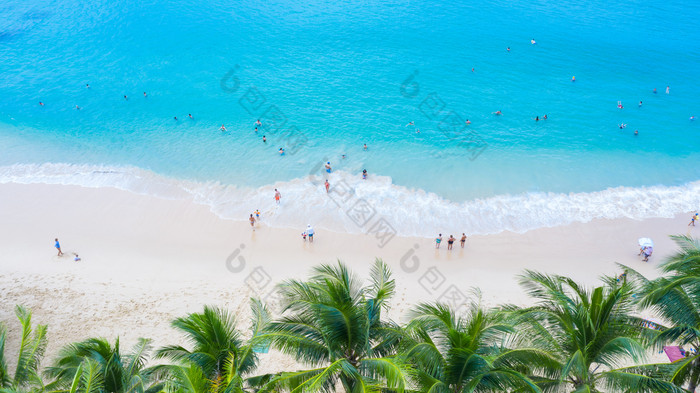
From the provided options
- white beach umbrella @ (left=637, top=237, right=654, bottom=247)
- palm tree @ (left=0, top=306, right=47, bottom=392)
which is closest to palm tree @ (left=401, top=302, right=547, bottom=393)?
palm tree @ (left=0, top=306, right=47, bottom=392)

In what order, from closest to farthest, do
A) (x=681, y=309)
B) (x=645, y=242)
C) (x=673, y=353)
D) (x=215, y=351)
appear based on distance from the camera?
(x=215, y=351)
(x=681, y=309)
(x=673, y=353)
(x=645, y=242)

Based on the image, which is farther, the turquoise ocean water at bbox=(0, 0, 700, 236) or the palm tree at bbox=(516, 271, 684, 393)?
the turquoise ocean water at bbox=(0, 0, 700, 236)

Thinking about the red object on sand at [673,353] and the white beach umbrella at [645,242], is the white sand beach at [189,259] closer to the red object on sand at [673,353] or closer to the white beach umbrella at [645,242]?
the white beach umbrella at [645,242]

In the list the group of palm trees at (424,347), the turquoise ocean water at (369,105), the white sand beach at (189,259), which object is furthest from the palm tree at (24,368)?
the turquoise ocean water at (369,105)

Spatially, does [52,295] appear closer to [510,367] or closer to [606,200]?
[510,367]

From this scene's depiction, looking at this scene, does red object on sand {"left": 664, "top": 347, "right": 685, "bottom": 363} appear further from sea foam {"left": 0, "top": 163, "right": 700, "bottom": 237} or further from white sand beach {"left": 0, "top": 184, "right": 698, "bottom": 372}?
sea foam {"left": 0, "top": 163, "right": 700, "bottom": 237}

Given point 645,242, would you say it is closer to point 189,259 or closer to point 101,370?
point 189,259

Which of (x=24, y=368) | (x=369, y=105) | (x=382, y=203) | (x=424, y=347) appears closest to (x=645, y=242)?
(x=382, y=203)
